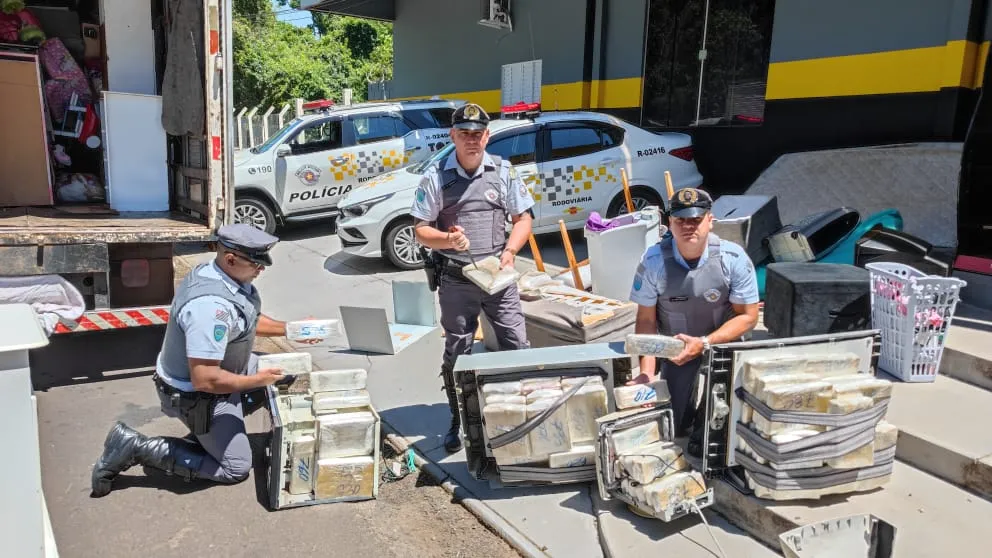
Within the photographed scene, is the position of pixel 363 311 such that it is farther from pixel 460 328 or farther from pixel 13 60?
pixel 13 60

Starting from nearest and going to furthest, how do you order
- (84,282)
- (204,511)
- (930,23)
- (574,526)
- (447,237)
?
(574,526) < (204,511) < (447,237) < (84,282) < (930,23)

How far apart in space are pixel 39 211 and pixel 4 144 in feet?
2.64

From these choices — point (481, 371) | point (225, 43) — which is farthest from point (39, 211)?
point (481, 371)

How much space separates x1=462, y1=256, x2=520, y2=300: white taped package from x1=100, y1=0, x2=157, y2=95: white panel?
3890 millimetres

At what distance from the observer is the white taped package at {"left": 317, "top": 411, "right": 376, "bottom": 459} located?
11.6ft

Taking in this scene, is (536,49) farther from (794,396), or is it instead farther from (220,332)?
(794,396)

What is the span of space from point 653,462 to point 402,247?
220 inches

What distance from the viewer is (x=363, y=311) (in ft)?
18.5

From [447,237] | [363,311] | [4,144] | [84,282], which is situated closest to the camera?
[447,237]

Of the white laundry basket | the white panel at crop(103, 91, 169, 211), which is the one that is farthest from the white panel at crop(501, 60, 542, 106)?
the white panel at crop(103, 91, 169, 211)

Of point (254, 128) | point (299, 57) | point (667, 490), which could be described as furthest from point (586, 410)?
point (299, 57)

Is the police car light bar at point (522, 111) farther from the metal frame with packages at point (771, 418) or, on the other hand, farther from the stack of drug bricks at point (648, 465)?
the metal frame with packages at point (771, 418)

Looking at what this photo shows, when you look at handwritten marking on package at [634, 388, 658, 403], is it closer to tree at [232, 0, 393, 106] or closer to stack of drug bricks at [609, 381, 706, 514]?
stack of drug bricks at [609, 381, 706, 514]

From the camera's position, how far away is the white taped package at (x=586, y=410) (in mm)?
3279
